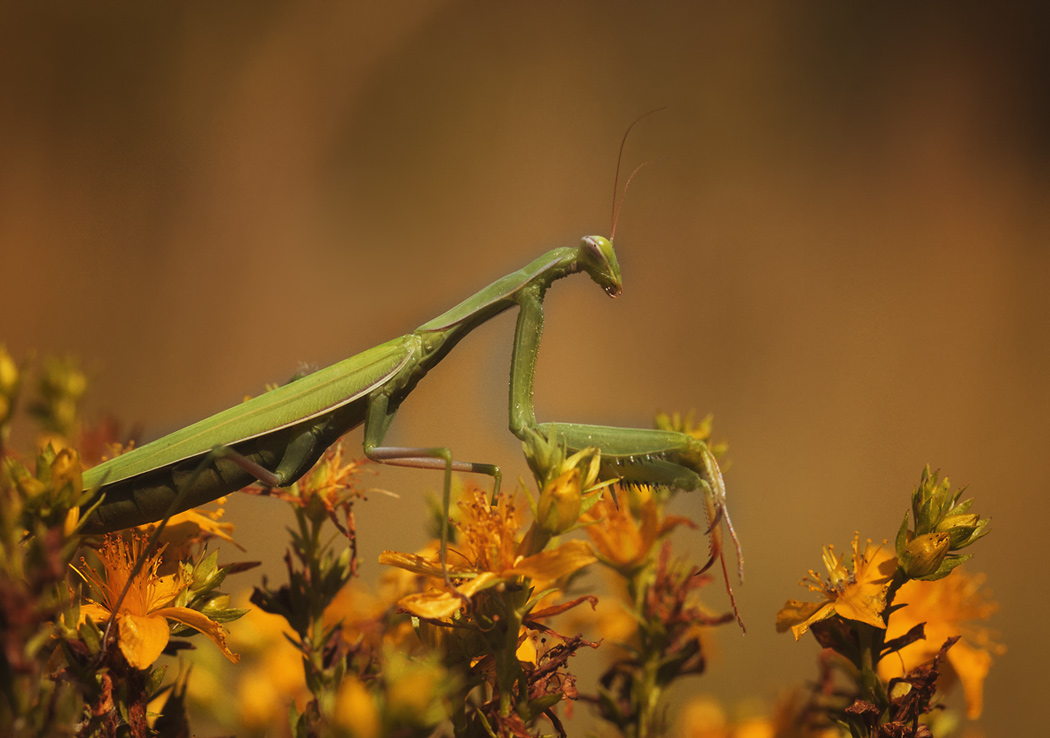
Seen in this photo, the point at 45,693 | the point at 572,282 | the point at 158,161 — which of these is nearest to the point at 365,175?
the point at 158,161

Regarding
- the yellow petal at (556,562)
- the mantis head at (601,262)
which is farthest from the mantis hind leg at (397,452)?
the mantis head at (601,262)

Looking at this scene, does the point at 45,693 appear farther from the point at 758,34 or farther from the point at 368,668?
the point at 758,34

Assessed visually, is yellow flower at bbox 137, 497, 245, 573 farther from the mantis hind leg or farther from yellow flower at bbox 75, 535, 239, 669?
the mantis hind leg

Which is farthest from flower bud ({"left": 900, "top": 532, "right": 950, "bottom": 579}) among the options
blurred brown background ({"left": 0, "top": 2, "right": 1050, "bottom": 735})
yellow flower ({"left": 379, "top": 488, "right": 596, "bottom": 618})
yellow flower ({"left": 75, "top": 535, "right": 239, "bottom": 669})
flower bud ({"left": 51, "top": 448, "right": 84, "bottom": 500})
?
blurred brown background ({"left": 0, "top": 2, "right": 1050, "bottom": 735})

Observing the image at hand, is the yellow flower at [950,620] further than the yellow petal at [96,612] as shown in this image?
Yes

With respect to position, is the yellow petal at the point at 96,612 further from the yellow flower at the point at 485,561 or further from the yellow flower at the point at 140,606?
the yellow flower at the point at 485,561

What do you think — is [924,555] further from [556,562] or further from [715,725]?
[715,725]
